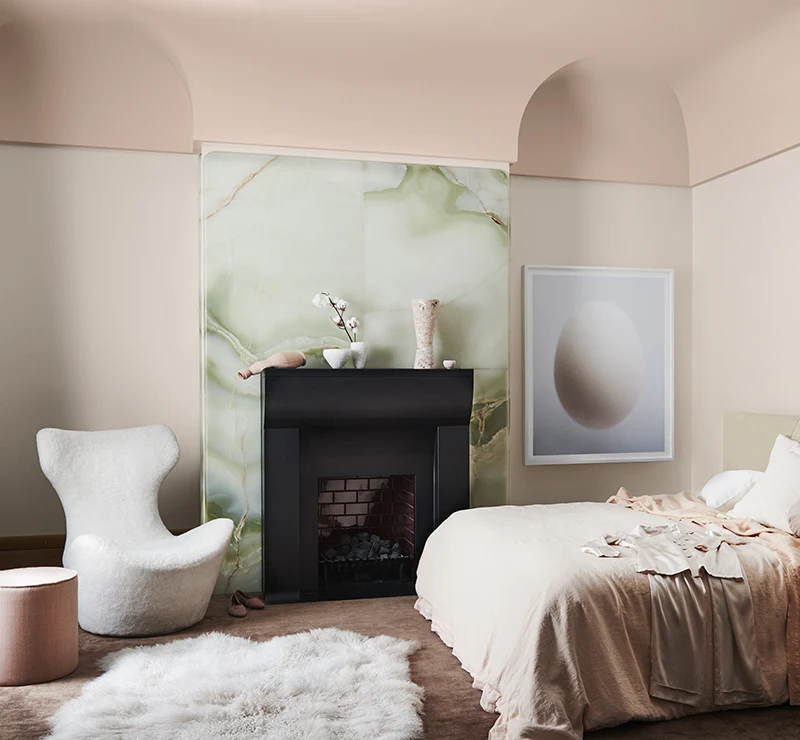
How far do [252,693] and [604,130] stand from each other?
3898 millimetres

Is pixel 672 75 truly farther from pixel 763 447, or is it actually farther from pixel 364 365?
pixel 364 365

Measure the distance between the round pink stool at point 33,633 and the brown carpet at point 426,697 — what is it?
0.05 metres

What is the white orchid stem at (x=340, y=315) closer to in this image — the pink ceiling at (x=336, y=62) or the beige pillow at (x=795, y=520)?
the pink ceiling at (x=336, y=62)

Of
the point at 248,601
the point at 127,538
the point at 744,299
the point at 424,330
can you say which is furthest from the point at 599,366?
the point at 127,538

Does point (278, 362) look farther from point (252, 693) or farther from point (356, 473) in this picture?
point (252, 693)

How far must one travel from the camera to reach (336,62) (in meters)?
4.32

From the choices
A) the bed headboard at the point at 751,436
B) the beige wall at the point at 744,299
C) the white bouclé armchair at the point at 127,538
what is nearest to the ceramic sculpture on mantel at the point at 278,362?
the white bouclé armchair at the point at 127,538

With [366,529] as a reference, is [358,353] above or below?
above

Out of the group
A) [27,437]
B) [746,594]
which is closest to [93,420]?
[27,437]

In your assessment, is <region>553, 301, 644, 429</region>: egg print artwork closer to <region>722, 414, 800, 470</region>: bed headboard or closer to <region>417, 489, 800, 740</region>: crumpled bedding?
<region>722, 414, 800, 470</region>: bed headboard

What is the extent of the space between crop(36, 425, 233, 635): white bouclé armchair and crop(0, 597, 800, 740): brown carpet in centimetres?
11

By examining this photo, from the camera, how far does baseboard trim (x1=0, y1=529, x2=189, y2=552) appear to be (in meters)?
4.28

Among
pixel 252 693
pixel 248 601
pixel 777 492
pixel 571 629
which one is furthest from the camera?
pixel 248 601

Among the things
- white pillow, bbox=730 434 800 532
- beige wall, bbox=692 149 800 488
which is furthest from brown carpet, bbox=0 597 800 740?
beige wall, bbox=692 149 800 488
